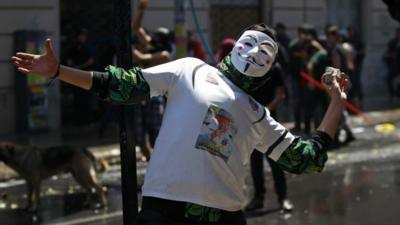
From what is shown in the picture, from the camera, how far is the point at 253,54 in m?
3.47

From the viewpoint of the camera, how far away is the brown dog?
322 inches

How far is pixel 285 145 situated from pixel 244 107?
0.93 feet

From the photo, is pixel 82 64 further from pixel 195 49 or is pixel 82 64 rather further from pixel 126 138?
Result: pixel 126 138

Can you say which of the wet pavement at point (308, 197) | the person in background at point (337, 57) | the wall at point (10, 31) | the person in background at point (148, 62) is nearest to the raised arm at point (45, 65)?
the wet pavement at point (308, 197)

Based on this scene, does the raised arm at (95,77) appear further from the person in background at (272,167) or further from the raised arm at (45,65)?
the person in background at (272,167)

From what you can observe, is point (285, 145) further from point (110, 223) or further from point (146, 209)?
point (110, 223)

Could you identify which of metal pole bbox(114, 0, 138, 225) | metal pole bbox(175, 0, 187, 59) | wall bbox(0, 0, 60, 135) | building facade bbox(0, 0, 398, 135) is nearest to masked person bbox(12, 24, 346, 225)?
metal pole bbox(114, 0, 138, 225)

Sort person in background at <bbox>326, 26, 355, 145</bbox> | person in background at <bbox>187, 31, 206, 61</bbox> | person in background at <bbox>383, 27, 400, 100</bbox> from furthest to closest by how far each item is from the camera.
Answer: person in background at <bbox>383, 27, 400, 100</bbox>
person in background at <bbox>187, 31, 206, 61</bbox>
person in background at <bbox>326, 26, 355, 145</bbox>

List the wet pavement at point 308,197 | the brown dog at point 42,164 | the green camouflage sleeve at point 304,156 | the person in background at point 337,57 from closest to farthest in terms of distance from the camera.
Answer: the green camouflage sleeve at point 304,156
the wet pavement at point 308,197
the brown dog at point 42,164
the person in background at point 337,57

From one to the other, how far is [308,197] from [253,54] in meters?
5.97

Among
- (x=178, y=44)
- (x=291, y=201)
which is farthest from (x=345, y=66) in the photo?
(x=291, y=201)

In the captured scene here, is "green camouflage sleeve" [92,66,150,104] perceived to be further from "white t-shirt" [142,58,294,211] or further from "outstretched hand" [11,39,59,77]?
"outstretched hand" [11,39,59,77]

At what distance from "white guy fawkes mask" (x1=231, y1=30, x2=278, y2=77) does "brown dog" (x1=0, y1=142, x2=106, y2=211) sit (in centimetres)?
503

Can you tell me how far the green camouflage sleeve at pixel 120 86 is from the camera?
341 cm
